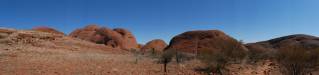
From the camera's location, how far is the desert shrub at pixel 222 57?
54.5 ft

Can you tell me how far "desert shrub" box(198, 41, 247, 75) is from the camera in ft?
54.5

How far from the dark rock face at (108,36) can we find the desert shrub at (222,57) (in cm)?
3029

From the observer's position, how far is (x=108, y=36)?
51.1 m

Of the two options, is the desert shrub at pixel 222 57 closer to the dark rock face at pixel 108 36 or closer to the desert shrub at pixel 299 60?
the desert shrub at pixel 299 60

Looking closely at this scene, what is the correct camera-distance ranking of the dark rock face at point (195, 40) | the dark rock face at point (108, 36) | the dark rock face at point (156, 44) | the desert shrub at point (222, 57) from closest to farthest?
the desert shrub at point (222, 57), the dark rock face at point (195, 40), the dark rock face at point (108, 36), the dark rock face at point (156, 44)

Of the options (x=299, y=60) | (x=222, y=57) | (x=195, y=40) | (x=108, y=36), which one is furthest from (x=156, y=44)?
(x=299, y=60)

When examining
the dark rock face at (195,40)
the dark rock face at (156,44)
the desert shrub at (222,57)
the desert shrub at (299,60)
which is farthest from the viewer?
the dark rock face at (156,44)

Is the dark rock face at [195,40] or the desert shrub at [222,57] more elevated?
the dark rock face at [195,40]

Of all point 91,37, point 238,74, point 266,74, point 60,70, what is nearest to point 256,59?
point 266,74

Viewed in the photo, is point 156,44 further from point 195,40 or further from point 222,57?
point 222,57

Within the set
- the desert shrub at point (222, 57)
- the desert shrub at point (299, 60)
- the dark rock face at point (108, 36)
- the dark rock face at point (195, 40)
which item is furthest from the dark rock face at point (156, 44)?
the desert shrub at point (299, 60)

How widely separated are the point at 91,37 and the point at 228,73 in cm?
3975

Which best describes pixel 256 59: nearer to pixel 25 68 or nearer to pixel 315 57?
pixel 315 57

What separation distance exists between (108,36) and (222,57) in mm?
36315
